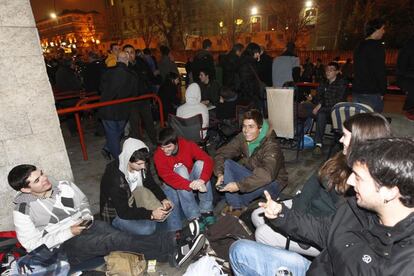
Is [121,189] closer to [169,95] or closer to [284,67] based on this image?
[169,95]

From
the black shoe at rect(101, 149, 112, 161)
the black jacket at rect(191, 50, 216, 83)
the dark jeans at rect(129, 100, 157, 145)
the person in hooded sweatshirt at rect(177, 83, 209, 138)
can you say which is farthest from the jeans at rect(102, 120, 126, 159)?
the black jacket at rect(191, 50, 216, 83)

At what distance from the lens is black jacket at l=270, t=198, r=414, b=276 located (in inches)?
55.0

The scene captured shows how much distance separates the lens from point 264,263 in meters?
2.18

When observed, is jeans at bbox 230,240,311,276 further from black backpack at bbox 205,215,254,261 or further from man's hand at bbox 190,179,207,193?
man's hand at bbox 190,179,207,193

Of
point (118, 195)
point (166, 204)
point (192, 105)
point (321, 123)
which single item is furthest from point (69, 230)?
point (321, 123)

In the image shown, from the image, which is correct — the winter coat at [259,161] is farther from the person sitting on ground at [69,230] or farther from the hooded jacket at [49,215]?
the hooded jacket at [49,215]

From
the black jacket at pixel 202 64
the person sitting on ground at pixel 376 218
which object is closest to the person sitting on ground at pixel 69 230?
the person sitting on ground at pixel 376 218

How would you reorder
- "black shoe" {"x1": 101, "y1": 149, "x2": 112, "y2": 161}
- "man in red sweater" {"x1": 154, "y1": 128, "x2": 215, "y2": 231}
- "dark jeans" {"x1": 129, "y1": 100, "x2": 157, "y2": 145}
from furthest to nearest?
"dark jeans" {"x1": 129, "y1": 100, "x2": 157, "y2": 145}
"black shoe" {"x1": 101, "y1": 149, "x2": 112, "y2": 161}
"man in red sweater" {"x1": 154, "y1": 128, "x2": 215, "y2": 231}

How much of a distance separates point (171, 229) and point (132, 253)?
0.58 meters

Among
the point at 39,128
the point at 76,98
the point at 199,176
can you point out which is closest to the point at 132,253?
the point at 199,176

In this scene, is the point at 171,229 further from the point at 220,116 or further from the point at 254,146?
the point at 220,116

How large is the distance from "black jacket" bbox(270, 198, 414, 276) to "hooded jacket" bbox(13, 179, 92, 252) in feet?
6.77

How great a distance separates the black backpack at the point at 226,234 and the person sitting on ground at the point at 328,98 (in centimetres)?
294

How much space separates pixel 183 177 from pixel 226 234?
36.5 inches
